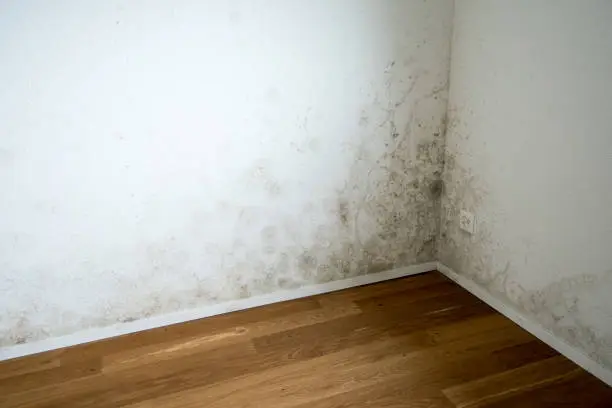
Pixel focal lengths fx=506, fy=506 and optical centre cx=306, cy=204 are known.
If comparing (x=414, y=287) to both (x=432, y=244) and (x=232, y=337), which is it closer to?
(x=432, y=244)

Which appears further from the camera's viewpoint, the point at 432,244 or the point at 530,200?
the point at 432,244

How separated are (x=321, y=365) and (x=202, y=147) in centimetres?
92

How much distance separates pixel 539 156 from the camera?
1812 millimetres

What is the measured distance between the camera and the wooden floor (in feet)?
5.39

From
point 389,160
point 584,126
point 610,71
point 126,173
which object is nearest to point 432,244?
point 389,160

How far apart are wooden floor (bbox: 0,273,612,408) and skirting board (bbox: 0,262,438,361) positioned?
36mm

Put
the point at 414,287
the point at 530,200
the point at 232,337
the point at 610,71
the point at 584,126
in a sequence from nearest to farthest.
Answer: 1. the point at 610,71
2. the point at 584,126
3. the point at 530,200
4. the point at 232,337
5. the point at 414,287

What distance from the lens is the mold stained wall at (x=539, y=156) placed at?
5.24 ft

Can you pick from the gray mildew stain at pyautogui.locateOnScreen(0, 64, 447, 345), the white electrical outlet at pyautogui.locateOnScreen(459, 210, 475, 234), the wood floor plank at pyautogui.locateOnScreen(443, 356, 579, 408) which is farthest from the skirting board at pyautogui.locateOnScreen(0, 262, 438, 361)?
the wood floor plank at pyautogui.locateOnScreen(443, 356, 579, 408)

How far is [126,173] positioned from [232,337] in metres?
0.75

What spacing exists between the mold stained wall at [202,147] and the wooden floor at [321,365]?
162 mm

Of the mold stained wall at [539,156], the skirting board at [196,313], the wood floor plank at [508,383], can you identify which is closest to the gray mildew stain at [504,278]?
the mold stained wall at [539,156]

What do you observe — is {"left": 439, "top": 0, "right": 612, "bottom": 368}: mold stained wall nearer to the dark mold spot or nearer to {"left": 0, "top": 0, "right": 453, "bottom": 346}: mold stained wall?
the dark mold spot

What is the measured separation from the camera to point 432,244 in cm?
247
